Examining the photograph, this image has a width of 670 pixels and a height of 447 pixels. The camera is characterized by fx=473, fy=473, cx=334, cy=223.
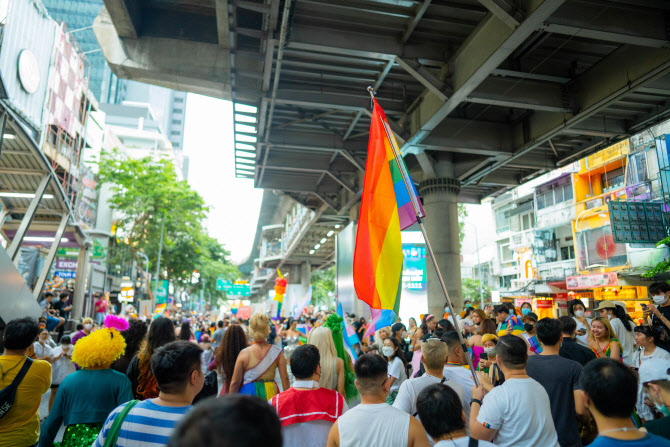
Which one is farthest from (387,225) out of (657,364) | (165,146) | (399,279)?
(165,146)

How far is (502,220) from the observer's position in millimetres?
49625

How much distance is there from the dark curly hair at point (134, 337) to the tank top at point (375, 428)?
3263 mm

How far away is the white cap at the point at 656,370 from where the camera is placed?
356 cm

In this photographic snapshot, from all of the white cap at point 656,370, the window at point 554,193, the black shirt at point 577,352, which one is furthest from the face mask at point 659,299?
the window at point 554,193

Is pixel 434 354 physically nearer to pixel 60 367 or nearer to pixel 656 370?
pixel 656 370

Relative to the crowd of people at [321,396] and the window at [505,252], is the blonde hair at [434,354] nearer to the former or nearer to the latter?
the crowd of people at [321,396]

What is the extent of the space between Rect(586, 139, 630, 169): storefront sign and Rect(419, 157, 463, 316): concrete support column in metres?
17.5

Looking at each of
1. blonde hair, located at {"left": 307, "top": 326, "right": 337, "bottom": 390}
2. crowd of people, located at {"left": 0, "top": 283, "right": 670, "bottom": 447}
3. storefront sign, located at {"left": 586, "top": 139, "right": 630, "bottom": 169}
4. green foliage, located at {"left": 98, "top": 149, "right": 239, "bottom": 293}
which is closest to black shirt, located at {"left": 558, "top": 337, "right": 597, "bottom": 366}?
crowd of people, located at {"left": 0, "top": 283, "right": 670, "bottom": 447}

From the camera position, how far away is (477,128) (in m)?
14.7

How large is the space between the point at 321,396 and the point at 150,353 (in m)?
2.46

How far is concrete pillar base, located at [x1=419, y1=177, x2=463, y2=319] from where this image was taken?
51.3 feet

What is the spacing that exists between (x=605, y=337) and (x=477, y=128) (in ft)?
31.4

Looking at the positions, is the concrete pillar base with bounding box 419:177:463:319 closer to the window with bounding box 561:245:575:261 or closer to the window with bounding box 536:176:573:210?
the window with bounding box 536:176:573:210

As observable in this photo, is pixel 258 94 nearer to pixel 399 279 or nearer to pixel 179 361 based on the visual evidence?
pixel 399 279
